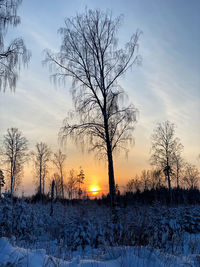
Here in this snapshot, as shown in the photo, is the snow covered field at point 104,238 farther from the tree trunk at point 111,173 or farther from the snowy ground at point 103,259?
the tree trunk at point 111,173

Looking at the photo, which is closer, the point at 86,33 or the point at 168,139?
the point at 86,33

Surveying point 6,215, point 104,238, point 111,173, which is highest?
point 111,173

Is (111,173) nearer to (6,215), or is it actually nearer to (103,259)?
(6,215)

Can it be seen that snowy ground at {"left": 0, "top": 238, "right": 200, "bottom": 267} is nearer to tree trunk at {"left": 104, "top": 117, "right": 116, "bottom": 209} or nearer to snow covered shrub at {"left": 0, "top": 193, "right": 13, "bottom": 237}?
tree trunk at {"left": 104, "top": 117, "right": 116, "bottom": 209}

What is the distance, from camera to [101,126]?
10.8 metres

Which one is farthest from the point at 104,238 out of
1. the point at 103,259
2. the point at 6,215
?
the point at 6,215

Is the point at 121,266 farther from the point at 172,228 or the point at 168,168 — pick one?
the point at 168,168

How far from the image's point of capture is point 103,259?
3531 mm

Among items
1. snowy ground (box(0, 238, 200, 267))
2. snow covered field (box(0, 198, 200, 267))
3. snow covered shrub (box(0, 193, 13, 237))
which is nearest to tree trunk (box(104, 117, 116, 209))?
snow covered field (box(0, 198, 200, 267))

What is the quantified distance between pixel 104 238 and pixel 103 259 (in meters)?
3.06

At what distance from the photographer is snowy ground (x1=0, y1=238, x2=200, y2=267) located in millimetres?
2602

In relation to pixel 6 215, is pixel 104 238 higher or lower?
lower

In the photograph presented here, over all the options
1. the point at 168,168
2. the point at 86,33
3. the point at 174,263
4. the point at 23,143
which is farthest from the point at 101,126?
the point at 23,143

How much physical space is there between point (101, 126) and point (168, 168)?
1702cm
